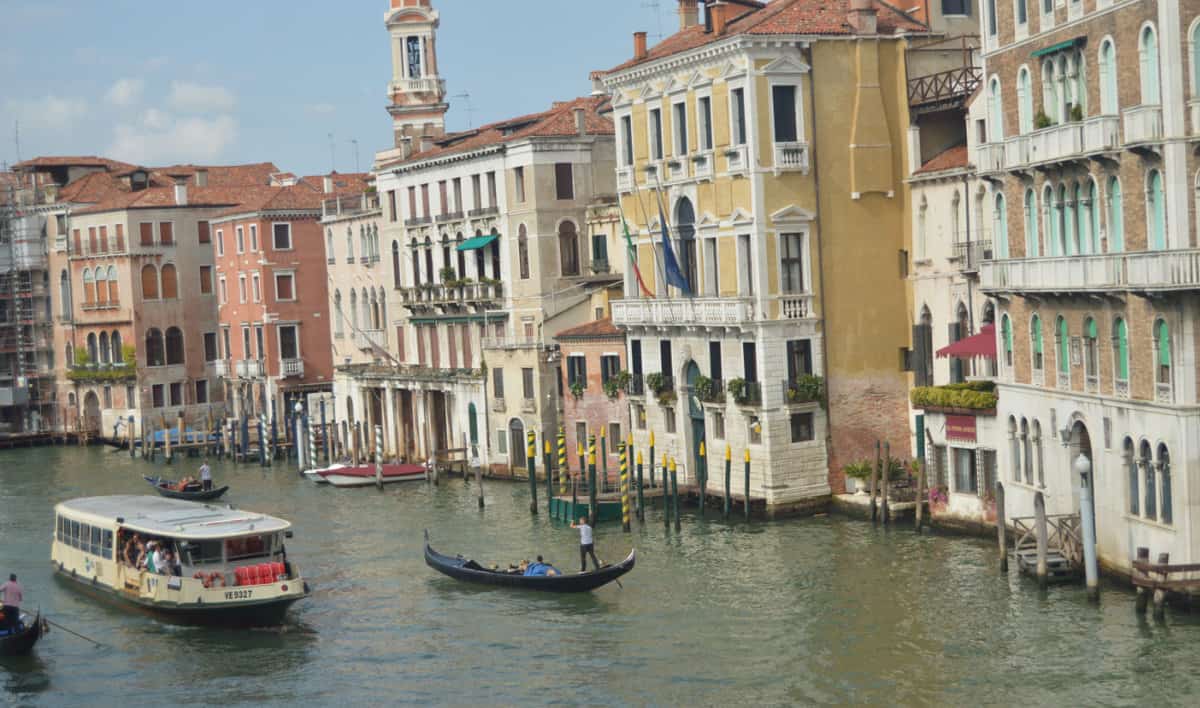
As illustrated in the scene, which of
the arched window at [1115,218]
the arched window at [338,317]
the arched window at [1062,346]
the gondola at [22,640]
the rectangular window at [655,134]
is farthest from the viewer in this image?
the arched window at [338,317]

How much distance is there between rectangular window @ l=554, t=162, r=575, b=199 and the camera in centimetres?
5056

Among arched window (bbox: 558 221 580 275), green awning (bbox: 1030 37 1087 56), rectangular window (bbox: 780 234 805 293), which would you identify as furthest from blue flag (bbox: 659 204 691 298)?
green awning (bbox: 1030 37 1087 56)

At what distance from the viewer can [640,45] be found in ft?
141

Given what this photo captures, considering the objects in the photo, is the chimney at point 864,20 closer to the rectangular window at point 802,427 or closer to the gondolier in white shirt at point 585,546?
the rectangular window at point 802,427

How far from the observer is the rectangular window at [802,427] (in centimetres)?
3872

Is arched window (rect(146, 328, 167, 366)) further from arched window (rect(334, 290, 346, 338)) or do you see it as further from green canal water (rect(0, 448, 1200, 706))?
green canal water (rect(0, 448, 1200, 706))

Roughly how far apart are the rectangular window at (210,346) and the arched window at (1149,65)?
5389cm

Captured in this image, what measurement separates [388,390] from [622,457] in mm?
19824

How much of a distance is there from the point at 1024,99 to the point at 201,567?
15159 millimetres

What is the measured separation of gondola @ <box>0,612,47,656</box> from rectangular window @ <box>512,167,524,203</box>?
24.5 m

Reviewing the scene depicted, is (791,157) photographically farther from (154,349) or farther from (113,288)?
(113,288)

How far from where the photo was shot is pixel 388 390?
5766cm

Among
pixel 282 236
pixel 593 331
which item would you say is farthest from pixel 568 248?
pixel 282 236

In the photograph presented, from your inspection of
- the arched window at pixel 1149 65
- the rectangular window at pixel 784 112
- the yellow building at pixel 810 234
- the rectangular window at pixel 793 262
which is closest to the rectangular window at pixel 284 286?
the yellow building at pixel 810 234
